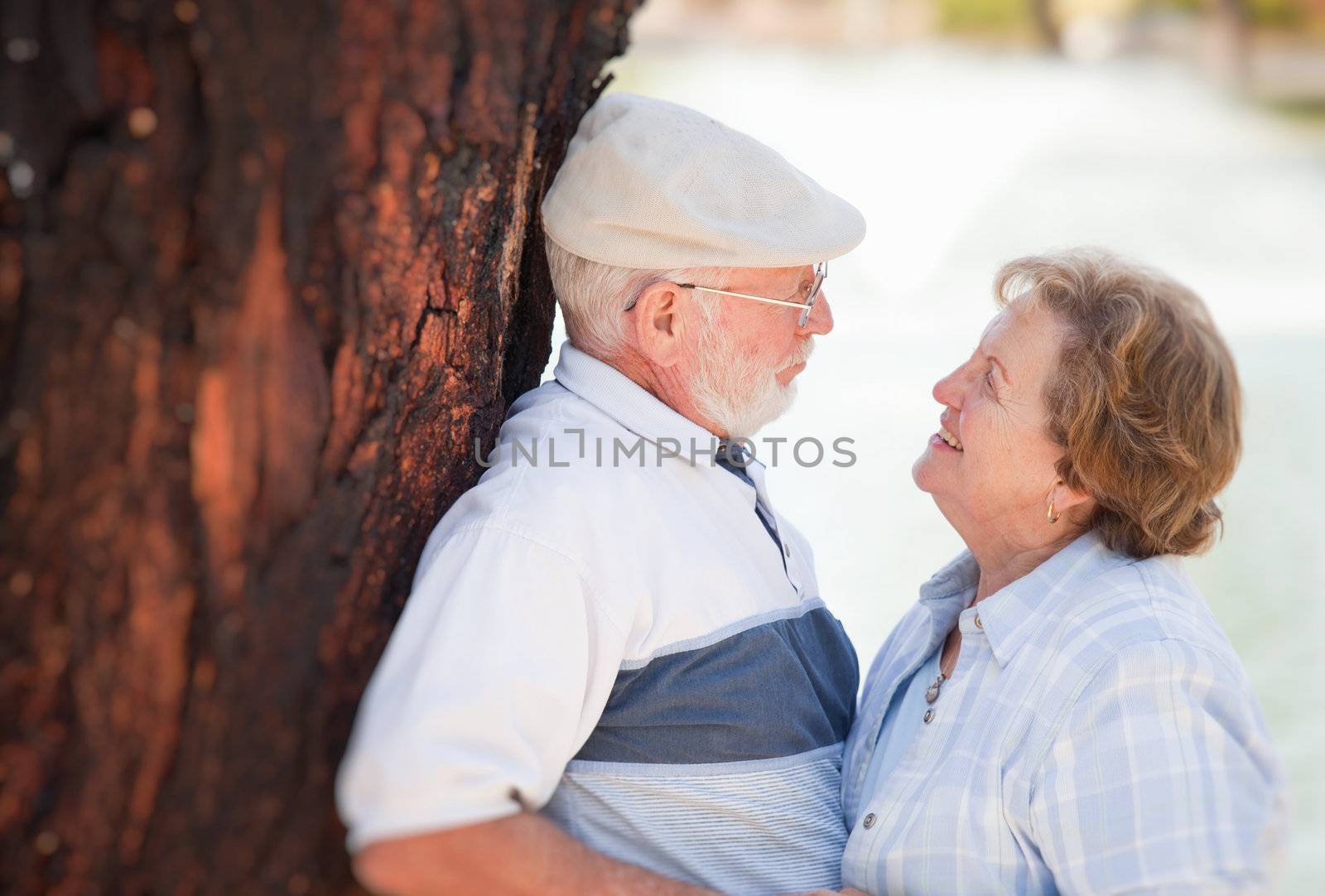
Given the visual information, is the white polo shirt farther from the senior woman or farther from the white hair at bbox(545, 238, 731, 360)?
the senior woman

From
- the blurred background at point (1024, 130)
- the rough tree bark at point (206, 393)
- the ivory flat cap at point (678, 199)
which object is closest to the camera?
the rough tree bark at point (206, 393)

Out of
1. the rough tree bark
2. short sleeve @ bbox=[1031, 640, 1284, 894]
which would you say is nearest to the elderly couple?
short sleeve @ bbox=[1031, 640, 1284, 894]

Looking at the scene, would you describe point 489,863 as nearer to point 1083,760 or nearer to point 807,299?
point 1083,760

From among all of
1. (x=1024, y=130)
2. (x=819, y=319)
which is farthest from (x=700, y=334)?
(x=1024, y=130)

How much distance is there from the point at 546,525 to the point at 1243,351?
10.3 metres

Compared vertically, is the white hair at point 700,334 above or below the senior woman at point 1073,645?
above

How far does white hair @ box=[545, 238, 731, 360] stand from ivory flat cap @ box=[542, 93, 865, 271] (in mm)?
30

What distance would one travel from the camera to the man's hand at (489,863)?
132 cm

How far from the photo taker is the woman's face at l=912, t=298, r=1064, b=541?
1.96m

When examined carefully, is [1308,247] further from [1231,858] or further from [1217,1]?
[1231,858]

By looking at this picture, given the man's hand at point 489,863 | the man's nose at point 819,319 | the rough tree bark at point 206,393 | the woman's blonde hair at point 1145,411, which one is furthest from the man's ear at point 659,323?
the man's hand at point 489,863

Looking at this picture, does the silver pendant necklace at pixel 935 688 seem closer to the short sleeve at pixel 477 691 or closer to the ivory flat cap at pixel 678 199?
the short sleeve at pixel 477 691

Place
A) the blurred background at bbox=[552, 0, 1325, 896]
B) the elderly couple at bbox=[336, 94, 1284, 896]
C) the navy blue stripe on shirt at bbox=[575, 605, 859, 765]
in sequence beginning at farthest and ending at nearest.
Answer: the blurred background at bbox=[552, 0, 1325, 896], the navy blue stripe on shirt at bbox=[575, 605, 859, 765], the elderly couple at bbox=[336, 94, 1284, 896]

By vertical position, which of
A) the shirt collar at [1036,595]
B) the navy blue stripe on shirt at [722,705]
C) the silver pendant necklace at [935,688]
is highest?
the shirt collar at [1036,595]
